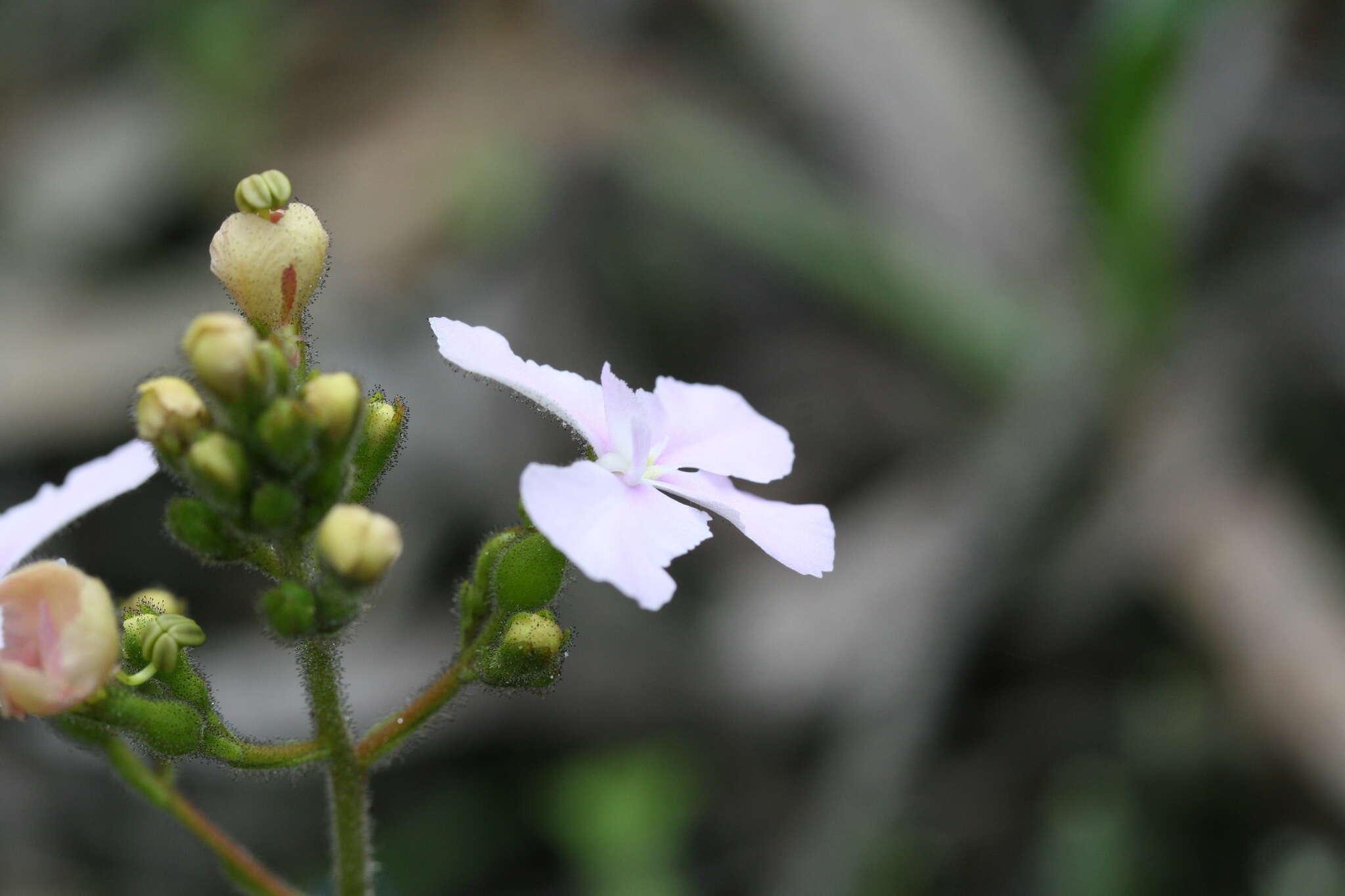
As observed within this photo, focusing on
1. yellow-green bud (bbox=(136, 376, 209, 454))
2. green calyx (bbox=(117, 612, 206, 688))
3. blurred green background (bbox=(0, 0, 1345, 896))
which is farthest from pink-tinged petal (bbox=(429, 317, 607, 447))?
blurred green background (bbox=(0, 0, 1345, 896))

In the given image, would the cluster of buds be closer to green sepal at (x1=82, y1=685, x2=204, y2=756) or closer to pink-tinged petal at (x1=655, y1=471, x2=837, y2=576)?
green sepal at (x1=82, y1=685, x2=204, y2=756)

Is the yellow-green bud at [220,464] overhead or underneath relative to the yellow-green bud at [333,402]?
underneath

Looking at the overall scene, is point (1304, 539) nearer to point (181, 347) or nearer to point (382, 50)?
point (181, 347)

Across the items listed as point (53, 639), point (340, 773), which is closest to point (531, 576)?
point (340, 773)

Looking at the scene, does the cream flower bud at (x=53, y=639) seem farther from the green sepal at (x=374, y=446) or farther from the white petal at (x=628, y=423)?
the white petal at (x=628, y=423)

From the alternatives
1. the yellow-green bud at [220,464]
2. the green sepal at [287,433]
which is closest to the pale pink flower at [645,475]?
the green sepal at [287,433]
